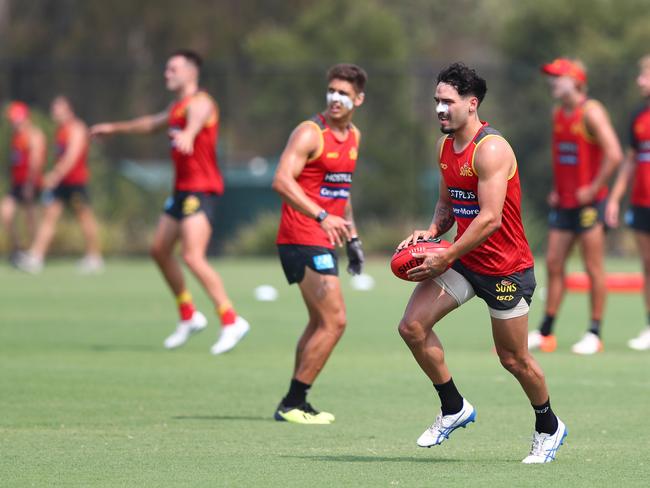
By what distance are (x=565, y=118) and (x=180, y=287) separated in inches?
147

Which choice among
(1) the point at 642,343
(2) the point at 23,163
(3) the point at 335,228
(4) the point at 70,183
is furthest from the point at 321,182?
(2) the point at 23,163

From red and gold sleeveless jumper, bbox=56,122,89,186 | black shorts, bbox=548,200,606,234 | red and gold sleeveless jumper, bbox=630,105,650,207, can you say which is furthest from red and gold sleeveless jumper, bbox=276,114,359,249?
red and gold sleeveless jumper, bbox=56,122,89,186

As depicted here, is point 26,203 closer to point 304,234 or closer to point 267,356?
point 267,356

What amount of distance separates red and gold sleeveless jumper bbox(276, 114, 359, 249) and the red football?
6.18 feet

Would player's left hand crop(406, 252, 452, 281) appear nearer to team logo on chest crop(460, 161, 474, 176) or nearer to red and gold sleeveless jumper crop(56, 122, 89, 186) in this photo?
team logo on chest crop(460, 161, 474, 176)

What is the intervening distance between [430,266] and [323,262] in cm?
208

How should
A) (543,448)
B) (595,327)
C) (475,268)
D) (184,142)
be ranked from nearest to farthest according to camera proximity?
(543,448) → (475,268) → (184,142) → (595,327)

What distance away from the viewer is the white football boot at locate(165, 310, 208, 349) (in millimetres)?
13008

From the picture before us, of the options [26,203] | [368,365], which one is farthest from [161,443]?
[26,203]

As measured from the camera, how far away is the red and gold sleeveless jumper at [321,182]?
9.60m

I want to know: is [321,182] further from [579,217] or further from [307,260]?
[579,217]

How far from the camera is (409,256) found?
7660 mm

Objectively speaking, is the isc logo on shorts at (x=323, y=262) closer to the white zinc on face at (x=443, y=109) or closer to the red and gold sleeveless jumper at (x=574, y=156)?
the white zinc on face at (x=443, y=109)

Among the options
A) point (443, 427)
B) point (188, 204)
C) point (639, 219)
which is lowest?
point (443, 427)
